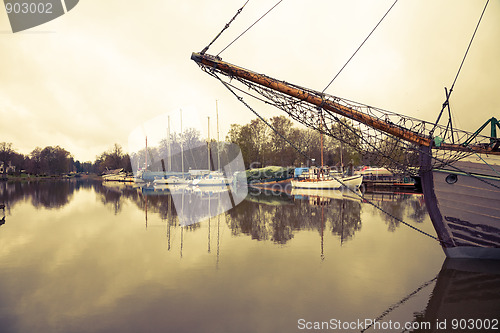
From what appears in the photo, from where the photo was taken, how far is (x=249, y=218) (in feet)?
57.2

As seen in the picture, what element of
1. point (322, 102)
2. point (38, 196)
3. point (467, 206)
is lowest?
point (38, 196)

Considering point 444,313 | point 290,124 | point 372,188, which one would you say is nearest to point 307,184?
point 372,188

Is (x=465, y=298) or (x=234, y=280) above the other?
(x=234, y=280)

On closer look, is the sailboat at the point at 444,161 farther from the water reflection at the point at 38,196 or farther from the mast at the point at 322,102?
the water reflection at the point at 38,196

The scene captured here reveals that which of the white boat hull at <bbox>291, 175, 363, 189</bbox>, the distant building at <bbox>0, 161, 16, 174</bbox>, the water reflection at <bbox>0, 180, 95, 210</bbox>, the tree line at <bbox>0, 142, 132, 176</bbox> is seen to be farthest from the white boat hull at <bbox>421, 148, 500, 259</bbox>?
the distant building at <bbox>0, 161, 16, 174</bbox>

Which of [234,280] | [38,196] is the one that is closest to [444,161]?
[234,280]

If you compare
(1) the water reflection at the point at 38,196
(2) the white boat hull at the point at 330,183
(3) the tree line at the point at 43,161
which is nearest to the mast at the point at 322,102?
(2) the white boat hull at the point at 330,183

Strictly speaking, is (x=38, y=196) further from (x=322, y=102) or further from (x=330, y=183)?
(x=322, y=102)

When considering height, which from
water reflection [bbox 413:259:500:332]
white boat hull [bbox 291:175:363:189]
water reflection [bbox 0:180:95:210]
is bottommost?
water reflection [bbox 413:259:500:332]

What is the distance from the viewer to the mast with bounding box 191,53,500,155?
8039 mm

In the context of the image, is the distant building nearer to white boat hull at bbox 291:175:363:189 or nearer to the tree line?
the tree line

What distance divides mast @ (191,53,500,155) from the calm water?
3264 mm

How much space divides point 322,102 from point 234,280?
501cm

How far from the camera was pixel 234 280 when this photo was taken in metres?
7.80
